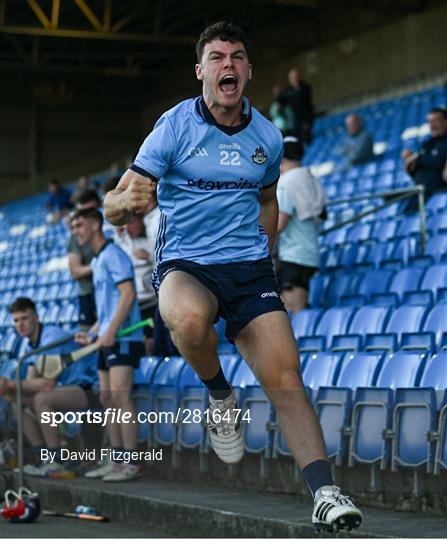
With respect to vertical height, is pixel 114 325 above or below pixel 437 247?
below

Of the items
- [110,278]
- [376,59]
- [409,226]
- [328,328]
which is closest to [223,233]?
[110,278]

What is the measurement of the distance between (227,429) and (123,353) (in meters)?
3.19

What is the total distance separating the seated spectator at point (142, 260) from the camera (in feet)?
31.0

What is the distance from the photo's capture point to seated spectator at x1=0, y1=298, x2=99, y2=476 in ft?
26.6

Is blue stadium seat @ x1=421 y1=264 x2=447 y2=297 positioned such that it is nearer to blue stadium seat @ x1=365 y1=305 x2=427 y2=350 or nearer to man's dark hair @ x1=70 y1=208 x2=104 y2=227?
blue stadium seat @ x1=365 y1=305 x2=427 y2=350

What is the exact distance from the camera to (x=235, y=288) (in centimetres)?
479

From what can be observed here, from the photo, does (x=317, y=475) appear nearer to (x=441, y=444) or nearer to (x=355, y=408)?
(x=441, y=444)

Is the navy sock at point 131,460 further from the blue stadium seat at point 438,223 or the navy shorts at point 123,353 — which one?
the blue stadium seat at point 438,223

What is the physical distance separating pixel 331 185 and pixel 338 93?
12.6m

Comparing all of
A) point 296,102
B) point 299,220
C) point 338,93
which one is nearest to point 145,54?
point 338,93

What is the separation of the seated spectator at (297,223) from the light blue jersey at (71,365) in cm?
151

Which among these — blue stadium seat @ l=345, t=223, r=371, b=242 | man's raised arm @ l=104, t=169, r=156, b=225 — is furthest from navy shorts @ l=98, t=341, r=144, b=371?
man's raised arm @ l=104, t=169, r=156, b=225

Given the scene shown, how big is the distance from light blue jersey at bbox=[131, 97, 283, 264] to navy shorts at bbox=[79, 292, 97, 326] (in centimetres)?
503

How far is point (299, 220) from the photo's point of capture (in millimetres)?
9375
